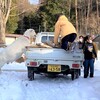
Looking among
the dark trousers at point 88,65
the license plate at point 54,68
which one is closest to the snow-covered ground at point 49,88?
the dark trousers at point 88,65

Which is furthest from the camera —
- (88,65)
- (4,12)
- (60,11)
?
(60,11)

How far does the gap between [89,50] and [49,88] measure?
2.87 meters

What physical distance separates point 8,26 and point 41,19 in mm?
5758

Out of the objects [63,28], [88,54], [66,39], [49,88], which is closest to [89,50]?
[88,54]

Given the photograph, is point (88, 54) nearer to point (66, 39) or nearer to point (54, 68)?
point (66, 39)

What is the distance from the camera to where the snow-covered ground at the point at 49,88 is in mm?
9797

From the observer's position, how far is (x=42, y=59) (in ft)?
39.6

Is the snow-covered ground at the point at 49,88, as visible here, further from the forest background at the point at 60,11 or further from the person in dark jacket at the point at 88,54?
the forest background at the point at 60,11

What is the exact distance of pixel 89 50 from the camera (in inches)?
527

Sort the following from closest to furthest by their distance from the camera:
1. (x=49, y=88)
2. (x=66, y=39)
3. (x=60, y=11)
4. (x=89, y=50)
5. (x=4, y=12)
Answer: (x=49, y=88) < (x=66, y=39) < (x=89, y=50) < (x=4, y=12) < (x=60, y=11)

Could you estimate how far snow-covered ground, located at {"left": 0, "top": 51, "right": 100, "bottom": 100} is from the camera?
386 inches

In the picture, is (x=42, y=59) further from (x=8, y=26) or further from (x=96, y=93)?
(x=8, y=26)

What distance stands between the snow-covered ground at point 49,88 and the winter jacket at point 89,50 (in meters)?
0.85

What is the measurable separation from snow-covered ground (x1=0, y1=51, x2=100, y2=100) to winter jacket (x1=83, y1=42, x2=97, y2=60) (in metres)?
0.85
